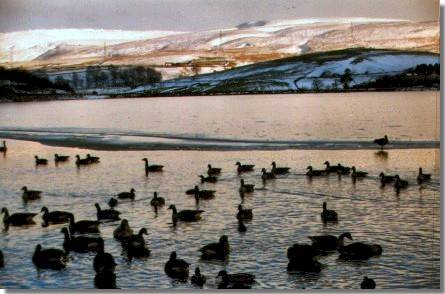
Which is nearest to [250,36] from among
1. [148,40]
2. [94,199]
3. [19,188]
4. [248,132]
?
[148,40]

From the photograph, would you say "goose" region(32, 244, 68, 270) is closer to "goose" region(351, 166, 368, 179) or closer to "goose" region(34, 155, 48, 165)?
"goose" region(34, 155, 48, 165)

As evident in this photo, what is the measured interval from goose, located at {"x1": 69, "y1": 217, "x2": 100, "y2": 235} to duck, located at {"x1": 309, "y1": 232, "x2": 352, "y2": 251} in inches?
138

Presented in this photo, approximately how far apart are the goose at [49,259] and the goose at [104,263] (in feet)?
1.80

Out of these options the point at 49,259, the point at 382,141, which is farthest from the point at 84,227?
the point at 382,141

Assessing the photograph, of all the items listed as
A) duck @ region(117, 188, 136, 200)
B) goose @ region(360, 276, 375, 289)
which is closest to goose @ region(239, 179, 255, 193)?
duck @ region(117, 188, 136, 200)

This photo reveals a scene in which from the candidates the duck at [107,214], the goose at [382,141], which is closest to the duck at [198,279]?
the duck at [107,214]

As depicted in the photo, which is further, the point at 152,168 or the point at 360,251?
the point at 152,168

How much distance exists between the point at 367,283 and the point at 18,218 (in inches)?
238

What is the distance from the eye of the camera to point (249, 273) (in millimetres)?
10523

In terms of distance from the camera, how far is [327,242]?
1145 centimetres

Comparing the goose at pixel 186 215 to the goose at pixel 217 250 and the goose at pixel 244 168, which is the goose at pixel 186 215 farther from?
the goose at pixel 244 168

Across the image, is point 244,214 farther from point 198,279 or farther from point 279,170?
point 279,170

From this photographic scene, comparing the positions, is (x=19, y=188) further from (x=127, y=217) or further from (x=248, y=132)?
(x=248, y=132)

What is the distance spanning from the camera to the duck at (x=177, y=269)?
10453mm
